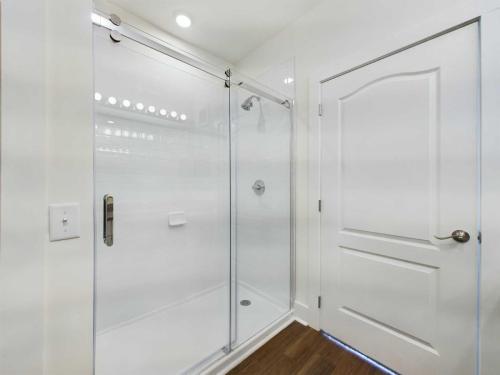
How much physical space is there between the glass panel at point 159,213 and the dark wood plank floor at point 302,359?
260 mm

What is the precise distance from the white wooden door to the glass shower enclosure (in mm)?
461

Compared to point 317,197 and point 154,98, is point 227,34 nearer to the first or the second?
point 154,98

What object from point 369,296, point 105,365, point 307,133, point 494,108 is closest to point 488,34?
point 494,108

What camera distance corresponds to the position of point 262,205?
1.96 m

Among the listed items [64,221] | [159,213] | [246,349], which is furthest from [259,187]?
[64,221]

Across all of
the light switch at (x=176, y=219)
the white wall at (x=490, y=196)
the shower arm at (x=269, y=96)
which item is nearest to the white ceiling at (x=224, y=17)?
the shower arm at (x=269, y=96)

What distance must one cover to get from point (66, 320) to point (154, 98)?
5.33 ft

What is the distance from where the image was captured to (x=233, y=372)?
1254 mm

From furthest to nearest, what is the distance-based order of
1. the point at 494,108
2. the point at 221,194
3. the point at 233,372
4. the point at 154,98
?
the point at 221,194 < the point at 154,98 < the point at 233,372 < the point at 494,108

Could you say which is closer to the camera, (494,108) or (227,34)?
(494,108)

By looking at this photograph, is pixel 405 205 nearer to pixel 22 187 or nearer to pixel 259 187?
pixel 259 187

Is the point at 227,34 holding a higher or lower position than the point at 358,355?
higher

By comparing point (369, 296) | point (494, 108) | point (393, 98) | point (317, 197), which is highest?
point (393, 98)

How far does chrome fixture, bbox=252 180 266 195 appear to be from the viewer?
75.8 inches
